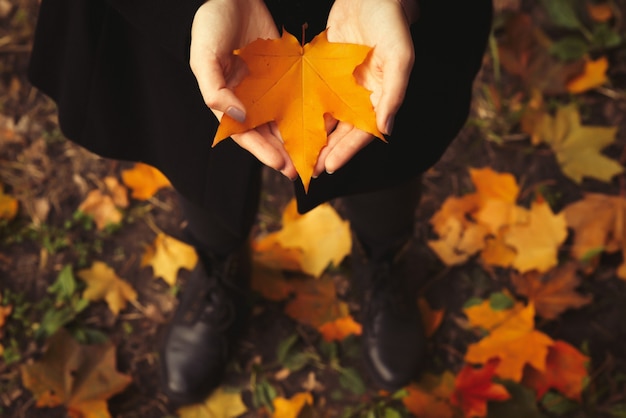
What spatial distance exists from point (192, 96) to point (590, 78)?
4.29 ft

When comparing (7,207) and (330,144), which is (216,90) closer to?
(330,144)

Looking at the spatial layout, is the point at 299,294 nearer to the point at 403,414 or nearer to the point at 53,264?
the point at 403,414

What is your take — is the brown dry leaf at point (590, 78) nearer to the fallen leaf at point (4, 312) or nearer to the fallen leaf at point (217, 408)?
the fallen leaf at point (217, 408)

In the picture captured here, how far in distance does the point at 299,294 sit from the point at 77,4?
89cm

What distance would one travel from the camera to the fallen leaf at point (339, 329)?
1486 mm

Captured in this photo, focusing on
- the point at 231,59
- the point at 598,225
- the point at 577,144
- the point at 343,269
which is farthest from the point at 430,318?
the point at 231,59

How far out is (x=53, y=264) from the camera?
1599mm

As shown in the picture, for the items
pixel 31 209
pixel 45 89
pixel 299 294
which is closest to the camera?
pixel 45 89

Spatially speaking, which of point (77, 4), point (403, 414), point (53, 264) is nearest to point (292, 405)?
point (403, 414)

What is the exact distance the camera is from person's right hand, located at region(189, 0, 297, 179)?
77 centimetres

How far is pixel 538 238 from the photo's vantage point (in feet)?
5.01

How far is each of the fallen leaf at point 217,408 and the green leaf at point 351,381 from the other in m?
0.23

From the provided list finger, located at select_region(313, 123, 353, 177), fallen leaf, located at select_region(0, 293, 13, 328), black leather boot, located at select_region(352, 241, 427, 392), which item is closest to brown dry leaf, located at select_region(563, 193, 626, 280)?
black leather boot, located at select_region(352, 241, 427, 392)

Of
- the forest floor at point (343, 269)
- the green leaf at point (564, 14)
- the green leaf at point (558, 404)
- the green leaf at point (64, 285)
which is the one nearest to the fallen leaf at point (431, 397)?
the forest floor at point (343, 269)
